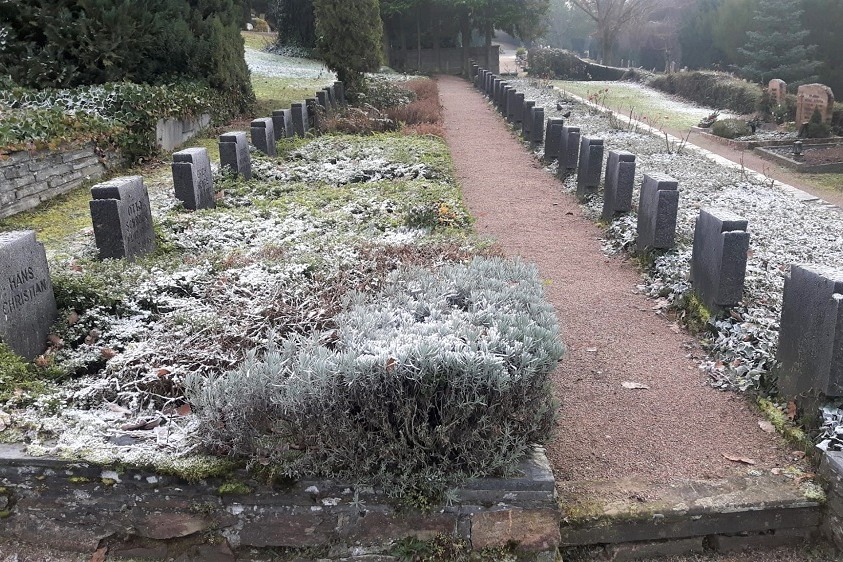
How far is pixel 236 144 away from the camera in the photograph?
9.07m

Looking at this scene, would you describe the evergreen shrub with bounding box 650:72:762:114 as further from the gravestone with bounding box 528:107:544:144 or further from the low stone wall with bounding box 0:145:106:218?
the low stone wall with bounding box 0:145:106:218

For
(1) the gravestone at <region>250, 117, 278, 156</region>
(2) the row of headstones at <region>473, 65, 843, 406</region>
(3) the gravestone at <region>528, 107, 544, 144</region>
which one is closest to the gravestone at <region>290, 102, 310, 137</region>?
(1) the gravestone at <region>250, 117, 278, 156</region>

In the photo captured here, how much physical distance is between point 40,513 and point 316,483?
1.25 meters

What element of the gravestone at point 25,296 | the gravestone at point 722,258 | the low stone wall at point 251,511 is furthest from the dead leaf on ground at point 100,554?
the gravestone at point 722,258

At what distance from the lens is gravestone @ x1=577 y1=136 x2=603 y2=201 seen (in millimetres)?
9117

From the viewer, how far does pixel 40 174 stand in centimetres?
834

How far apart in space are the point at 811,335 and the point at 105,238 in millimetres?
5213

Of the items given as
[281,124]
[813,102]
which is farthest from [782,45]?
[281,124]

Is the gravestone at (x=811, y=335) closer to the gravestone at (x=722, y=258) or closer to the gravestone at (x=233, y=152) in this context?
the gravestone at (x=722, y=258)

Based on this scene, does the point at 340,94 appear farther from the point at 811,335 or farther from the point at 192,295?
the point at 811,335

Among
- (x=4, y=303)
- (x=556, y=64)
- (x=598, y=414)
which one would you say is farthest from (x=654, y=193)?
(x=556, y=64)

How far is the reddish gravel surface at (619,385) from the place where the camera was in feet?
11.8

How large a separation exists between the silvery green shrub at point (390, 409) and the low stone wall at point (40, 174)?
6.16 m

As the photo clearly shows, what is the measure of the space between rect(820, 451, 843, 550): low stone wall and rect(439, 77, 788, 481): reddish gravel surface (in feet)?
1.01
